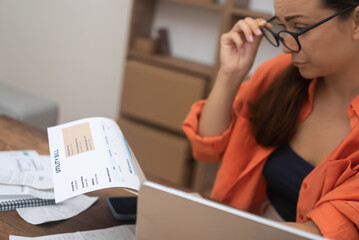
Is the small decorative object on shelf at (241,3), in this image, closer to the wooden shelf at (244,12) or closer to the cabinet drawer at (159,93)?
the wooden shelf at (244,12)

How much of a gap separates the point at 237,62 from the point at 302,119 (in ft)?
0.90

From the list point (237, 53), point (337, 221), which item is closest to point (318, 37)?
point (237, 53)

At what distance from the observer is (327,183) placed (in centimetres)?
120

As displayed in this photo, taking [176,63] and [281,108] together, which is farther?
[176,63]

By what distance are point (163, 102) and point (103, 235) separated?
76.5 inches

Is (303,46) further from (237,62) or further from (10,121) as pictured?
(10,121)

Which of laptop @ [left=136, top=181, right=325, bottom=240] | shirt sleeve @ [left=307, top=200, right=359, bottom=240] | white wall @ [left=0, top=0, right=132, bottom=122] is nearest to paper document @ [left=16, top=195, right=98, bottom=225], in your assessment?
laptop @ [left=136, top=181, right=325, bottom=240]

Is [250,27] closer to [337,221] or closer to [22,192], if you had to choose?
[337,221]

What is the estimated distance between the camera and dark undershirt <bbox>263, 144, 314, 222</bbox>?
4.50 feet

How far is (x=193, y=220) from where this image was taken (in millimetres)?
802

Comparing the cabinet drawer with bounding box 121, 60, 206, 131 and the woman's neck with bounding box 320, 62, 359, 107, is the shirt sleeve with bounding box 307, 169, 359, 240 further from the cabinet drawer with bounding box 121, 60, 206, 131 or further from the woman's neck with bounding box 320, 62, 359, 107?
the cabinet drawer with bounding box 121, 60, 206, 131

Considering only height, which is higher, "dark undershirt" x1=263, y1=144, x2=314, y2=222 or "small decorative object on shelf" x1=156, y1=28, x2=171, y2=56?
"small decorative object on shelf" x1=156, y1=28, x2=171, y2=56

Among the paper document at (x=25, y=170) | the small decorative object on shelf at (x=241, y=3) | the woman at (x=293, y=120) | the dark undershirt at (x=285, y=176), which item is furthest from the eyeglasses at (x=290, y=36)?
the small decorative object on shelf at (x=241, y=3)

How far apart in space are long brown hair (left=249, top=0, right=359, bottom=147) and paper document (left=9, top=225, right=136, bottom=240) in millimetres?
566
